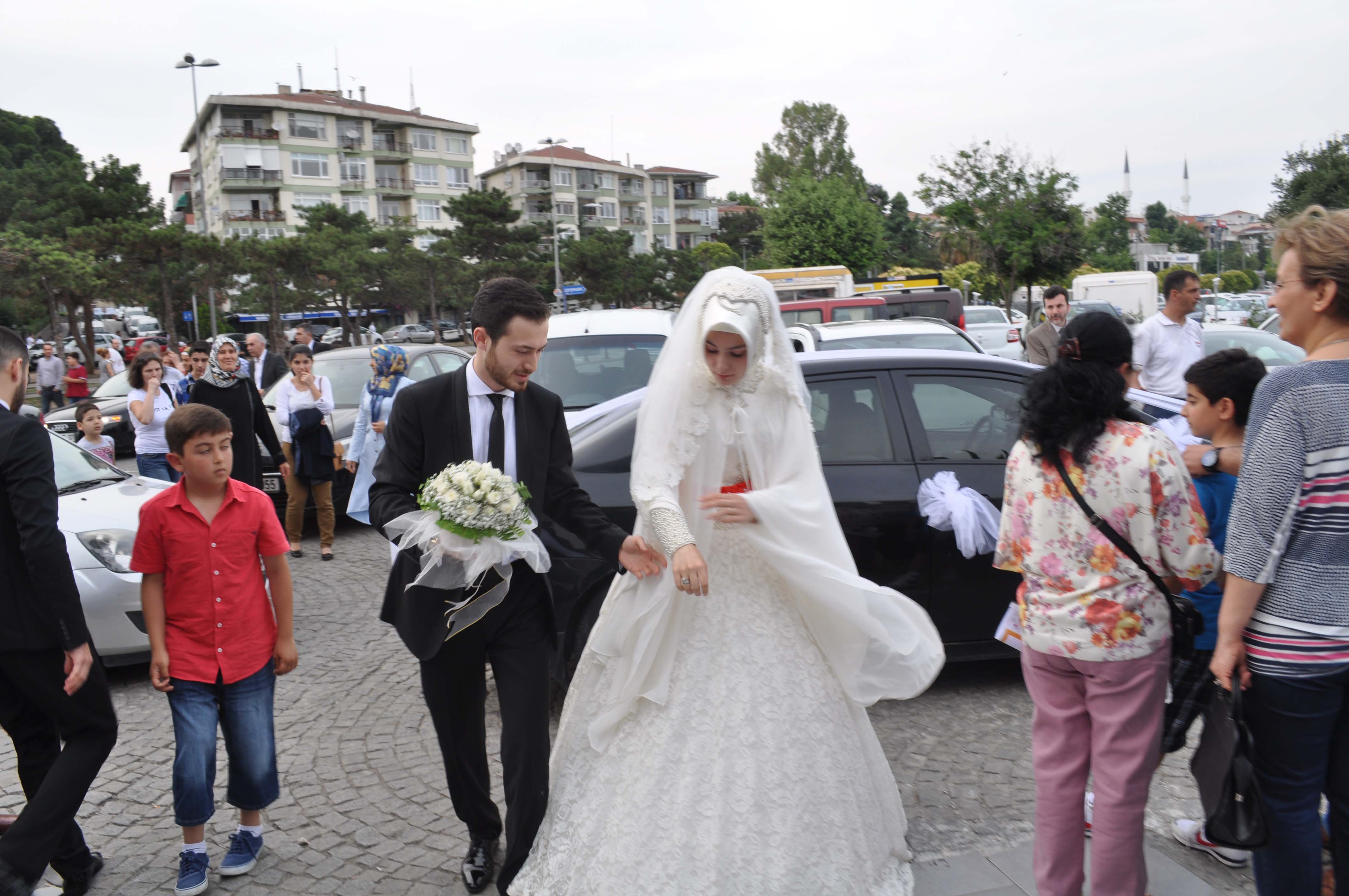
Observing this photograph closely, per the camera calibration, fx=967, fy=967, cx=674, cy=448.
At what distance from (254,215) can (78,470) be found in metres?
75.8

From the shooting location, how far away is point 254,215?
2918 inches

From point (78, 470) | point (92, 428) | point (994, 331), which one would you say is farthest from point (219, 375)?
point (994, 331)

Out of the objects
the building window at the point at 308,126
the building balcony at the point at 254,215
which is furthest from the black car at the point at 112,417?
the building window at the point at 308,126

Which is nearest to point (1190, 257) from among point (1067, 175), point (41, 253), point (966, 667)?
point (1067, 175)

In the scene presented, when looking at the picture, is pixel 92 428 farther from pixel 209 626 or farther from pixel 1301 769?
pixel 1301 769

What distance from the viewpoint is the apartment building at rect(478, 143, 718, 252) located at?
296 ft

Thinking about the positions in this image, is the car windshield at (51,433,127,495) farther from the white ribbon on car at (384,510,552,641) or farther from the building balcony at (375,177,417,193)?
the building balcony at (375,177,417,193)

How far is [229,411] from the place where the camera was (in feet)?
24.4

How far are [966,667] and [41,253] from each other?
34.9 metres

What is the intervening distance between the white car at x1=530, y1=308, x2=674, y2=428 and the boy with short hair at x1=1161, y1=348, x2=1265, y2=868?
5.44 meters

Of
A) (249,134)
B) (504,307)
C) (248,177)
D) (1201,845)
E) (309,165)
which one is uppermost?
(249,134)

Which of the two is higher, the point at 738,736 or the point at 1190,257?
the point at 1190,257

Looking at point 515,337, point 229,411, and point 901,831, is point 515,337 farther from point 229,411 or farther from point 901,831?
point 229,411

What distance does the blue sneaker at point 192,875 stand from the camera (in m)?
3.39
